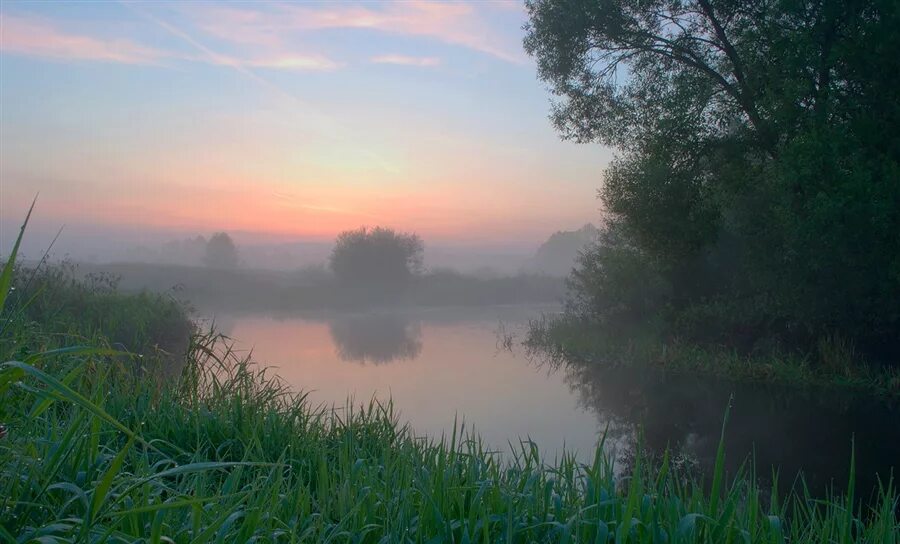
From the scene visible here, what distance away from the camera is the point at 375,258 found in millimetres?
26062

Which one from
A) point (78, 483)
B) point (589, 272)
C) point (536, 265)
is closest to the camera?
point (78, 483)

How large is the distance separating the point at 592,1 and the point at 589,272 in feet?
20.3

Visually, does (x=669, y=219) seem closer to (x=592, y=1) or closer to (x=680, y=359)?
(x=680, y=359)

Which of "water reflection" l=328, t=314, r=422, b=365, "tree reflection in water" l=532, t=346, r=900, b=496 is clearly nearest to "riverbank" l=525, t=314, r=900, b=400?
"tree reflection in water" l=532, t=346, r=900, b=496

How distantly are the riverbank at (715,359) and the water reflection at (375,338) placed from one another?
2.60 metres

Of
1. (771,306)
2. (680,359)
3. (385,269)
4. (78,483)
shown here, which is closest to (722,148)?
(771,306)

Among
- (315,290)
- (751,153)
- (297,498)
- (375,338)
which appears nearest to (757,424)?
(751,153)

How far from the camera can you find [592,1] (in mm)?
11094

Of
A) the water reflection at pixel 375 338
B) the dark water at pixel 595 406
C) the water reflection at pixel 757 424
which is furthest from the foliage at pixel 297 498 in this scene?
the water reflection at pixel 375 338

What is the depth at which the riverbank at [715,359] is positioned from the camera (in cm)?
991

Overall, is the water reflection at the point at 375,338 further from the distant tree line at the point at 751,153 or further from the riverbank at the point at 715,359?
the distant tree line at the point at 751,153

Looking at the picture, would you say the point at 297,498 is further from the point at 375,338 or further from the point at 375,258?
the point at 375,258

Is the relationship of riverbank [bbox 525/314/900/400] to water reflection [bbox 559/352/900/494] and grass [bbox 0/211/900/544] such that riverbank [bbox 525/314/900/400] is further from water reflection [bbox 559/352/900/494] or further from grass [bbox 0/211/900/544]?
grass [bbox 0/211/900/544]

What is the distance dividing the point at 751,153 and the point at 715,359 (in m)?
3.18
